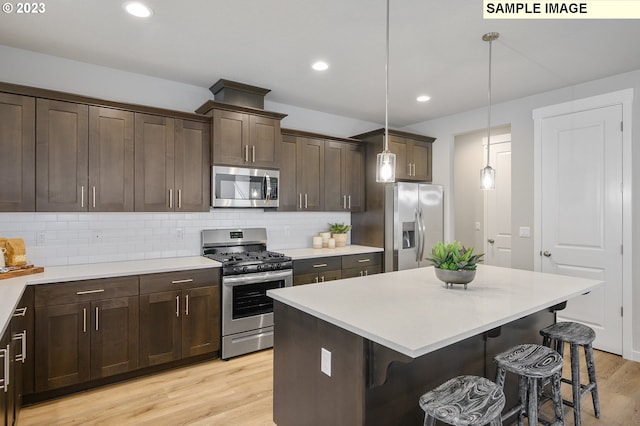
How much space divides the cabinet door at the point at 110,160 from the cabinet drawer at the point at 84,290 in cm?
68

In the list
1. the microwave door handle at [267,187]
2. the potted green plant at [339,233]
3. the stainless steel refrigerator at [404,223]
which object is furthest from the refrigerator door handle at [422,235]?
the microwave door handle at [267,187]

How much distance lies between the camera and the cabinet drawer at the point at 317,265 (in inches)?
154

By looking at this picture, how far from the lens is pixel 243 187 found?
12.5ft

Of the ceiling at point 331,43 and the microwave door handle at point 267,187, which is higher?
the ceiling at point 331,43

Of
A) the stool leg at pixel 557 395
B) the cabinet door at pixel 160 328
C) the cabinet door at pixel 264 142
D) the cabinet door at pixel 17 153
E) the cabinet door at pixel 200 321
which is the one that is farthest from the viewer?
the cabinet door at pixel 264 142

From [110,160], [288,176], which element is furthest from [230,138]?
[110,160]

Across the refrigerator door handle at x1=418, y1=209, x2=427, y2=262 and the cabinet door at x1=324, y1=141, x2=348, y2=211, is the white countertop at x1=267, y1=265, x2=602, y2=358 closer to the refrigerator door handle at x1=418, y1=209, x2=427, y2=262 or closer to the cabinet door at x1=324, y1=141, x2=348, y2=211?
the refrigerator door handle at x1=418, y1=209, x2=427, y2=262

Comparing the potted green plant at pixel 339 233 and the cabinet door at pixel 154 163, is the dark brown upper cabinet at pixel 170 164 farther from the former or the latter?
the potted green plant at pixel 339 233

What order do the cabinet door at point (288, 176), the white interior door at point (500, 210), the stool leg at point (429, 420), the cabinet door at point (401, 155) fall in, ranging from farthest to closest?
1. the white interior door at point (500, 210)
2. the cabinet door at point (401, 155)
3. the cabinet door at point (288, 176)
4. the stool leg at point (429, 420)

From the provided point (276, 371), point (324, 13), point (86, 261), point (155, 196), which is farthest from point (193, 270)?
point (324, 13)

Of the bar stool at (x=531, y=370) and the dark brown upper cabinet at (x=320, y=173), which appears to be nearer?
the bar stool at (x=531, y=370)

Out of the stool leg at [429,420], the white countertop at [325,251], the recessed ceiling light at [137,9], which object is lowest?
the stool leg at [429,420]

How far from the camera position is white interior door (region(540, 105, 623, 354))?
3527 mm

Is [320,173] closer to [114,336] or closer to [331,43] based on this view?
[331,43]
